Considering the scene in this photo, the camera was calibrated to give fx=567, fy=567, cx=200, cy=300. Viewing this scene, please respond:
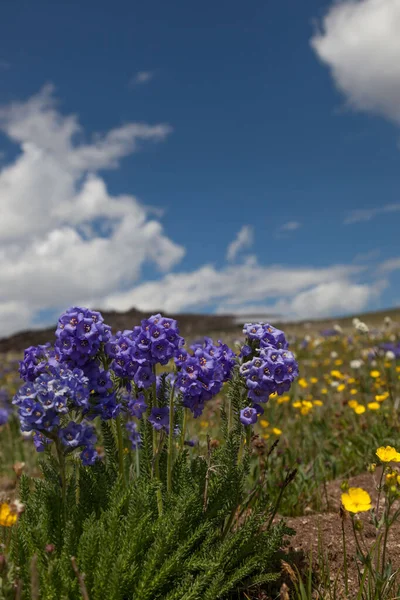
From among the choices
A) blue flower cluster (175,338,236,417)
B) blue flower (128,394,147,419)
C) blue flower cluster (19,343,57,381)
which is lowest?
blue flower (128,394,147,419)

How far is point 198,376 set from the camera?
11.2 feet

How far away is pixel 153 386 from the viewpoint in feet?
11.9

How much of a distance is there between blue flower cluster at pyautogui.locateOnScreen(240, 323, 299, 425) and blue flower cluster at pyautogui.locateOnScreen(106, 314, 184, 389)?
466 mm

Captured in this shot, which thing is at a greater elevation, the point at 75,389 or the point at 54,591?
the point at 75,389

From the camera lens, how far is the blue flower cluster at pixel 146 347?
3.34 metres

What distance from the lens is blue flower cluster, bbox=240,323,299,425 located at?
3.40 metres

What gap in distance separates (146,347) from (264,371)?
728mm

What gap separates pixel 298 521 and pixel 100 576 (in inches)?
83.0

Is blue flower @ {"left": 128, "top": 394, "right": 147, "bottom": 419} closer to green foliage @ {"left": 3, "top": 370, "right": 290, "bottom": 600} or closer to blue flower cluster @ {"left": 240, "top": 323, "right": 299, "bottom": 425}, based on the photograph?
green foliage @ {"left": 3, "top": 370, "right": 290, "bottom": 600}

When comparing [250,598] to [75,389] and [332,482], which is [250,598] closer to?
[75,389]

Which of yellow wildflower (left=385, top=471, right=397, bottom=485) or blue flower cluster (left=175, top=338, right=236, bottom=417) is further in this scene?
blue flower cluster (left=175, top=338, right=236, bottom=417)

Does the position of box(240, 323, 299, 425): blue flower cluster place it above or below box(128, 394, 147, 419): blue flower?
above

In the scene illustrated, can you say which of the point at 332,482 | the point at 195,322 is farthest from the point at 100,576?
the point at 195,322

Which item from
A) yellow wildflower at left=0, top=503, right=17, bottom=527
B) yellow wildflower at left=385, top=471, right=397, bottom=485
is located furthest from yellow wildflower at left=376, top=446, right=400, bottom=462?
yellow wildflower at left=0, top=503, right=17, bottom=527
